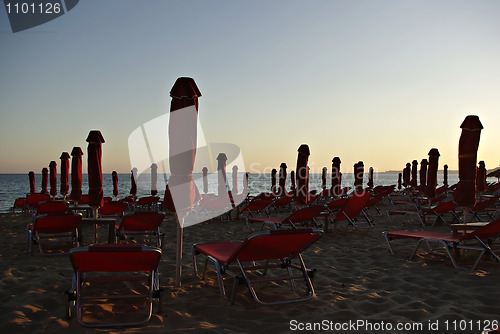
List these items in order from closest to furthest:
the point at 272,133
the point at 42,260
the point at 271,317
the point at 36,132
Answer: the point at 271,317
the point at 42,260
the point at 36,132
the point at 272,133

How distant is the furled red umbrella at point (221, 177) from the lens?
11719 millimetres

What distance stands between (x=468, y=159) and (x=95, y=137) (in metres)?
5.87

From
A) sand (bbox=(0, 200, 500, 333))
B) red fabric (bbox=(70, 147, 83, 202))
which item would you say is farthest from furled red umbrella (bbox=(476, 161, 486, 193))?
red fabric (bbox=(70, 147, 83, 202))

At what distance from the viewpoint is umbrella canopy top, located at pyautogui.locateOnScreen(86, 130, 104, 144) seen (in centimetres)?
614

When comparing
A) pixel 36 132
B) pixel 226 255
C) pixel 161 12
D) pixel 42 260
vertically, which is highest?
pixel 161 12

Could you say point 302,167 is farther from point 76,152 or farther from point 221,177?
point 76,152

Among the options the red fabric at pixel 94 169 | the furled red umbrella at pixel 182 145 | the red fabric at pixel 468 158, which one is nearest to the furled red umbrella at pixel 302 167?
the red fabric at pixel 468 158

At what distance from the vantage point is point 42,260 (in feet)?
16.0

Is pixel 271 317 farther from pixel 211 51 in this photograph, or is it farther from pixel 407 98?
pixel 407 98

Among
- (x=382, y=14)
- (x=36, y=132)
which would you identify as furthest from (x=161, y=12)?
(x=36, y=132)

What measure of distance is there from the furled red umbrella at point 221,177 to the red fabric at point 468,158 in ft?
23.7

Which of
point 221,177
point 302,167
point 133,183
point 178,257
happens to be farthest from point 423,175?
point 178,257

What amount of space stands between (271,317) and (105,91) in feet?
46.9

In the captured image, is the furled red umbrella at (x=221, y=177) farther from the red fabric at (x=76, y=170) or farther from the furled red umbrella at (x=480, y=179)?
the furled red umbrella at (x=480, y=179)
